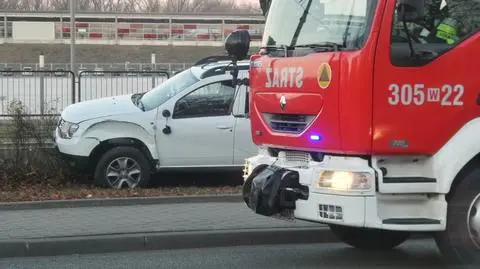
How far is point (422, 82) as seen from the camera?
5.58 m

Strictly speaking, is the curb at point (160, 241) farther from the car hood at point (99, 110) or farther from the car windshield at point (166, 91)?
the car windshield at point (166, 91)

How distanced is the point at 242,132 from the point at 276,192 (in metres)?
4.09

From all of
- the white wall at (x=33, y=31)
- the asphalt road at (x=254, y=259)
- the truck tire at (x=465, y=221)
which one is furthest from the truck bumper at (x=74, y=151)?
the white wall at (x=33, y=31)

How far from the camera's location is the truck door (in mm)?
5539

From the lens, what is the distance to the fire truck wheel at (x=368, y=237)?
7.14 m

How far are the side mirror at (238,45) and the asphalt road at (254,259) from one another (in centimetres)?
206

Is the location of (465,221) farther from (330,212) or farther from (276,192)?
(276,192)

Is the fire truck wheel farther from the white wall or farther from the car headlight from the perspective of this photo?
the white wall

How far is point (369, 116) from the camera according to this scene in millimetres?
5523

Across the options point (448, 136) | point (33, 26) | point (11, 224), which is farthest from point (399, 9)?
point (33, 26)

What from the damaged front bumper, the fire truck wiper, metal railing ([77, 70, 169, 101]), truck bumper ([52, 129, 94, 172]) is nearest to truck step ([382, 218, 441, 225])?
the damaged front bumper

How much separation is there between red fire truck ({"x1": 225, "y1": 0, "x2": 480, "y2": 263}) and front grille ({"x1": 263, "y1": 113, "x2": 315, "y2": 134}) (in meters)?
0.02

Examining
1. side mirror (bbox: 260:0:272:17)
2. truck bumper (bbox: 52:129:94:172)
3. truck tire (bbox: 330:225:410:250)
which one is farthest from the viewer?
truck bumper (bbox: 52:129:94:172)

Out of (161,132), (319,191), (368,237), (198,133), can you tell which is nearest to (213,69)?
(198,133)
